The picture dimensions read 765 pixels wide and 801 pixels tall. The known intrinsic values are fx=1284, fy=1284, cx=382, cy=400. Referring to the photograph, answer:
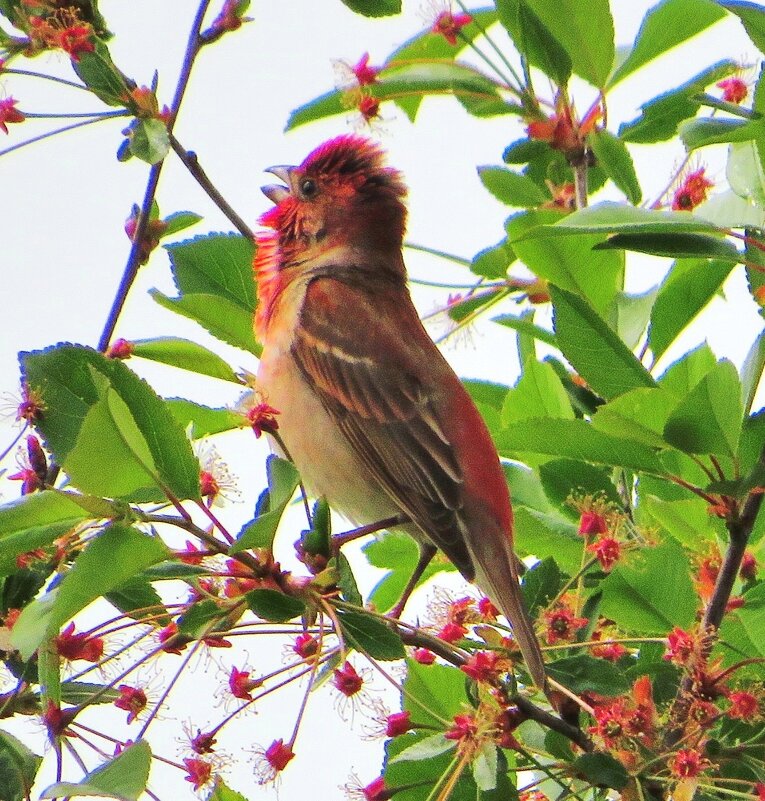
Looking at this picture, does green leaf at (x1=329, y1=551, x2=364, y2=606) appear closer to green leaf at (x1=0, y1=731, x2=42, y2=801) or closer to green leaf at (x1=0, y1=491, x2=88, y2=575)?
green leaf at (x1=0, y1=491, x2=88, y2=575)

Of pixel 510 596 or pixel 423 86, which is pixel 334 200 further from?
pixel 510 596

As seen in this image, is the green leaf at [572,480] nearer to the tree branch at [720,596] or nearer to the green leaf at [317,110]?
the tree branch at [720,596]

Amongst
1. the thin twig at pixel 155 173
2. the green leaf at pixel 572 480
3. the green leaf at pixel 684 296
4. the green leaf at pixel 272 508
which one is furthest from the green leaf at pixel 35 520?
the green leaf at pixel 684 296

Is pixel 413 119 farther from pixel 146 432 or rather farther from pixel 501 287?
pixel 146 432

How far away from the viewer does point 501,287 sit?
11.8 ft

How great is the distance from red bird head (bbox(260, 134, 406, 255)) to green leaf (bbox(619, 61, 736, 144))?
5.52 feet

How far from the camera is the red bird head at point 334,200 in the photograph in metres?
5.05

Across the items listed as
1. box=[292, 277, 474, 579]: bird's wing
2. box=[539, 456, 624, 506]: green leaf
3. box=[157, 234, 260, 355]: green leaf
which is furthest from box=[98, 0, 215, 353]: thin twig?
box=[292, 277, 474, 579]: bird's wing

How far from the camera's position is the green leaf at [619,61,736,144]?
11.5ft

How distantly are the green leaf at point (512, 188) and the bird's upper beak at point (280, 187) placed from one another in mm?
1547

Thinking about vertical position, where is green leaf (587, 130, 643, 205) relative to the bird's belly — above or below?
above

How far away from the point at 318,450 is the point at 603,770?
202 cm

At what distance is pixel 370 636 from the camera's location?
8.29ft

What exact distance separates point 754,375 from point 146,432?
1236mm
